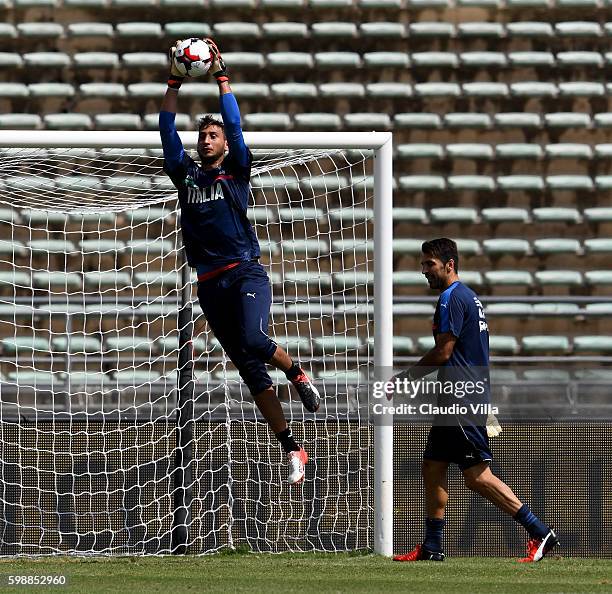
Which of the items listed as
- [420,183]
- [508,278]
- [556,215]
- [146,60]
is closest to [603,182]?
[556,215]

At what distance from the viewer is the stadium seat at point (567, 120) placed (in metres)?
12.7

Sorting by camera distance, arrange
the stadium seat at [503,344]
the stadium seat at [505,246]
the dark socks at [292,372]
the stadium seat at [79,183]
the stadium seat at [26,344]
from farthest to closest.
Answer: the stadium seat at [505,246]
the stadium seat at [503,344]
the stadium seat at [26,344]
the stadium seat at [79,183]
the dark socks at [292,372]

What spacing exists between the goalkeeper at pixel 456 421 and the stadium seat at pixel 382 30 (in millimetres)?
6412

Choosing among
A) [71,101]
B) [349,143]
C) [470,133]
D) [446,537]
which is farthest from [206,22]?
[446,537]

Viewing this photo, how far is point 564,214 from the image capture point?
1252cm

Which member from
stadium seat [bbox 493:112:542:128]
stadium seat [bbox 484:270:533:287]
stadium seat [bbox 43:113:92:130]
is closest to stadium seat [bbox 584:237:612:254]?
stadium seat [bbox 484:270:533:287]

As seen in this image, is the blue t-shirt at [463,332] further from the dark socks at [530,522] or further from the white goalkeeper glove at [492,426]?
the dark socks at [530,522]

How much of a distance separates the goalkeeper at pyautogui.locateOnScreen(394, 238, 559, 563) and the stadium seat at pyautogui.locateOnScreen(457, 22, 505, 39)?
654 centimetres

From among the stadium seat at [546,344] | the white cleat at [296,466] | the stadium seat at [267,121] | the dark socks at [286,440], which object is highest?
the stadium seat at [267,121]

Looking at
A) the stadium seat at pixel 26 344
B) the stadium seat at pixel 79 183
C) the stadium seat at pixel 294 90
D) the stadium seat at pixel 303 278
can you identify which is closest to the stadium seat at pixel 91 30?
the stadium seat at pixel 294 90

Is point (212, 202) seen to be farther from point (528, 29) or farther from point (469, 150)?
point (528, 29)

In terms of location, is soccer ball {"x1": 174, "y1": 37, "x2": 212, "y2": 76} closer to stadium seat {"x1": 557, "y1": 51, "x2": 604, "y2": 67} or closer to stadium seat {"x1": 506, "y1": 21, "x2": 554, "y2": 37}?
stadium seat {"x1": 506, "y1": 21, "x2": 554, "y2": 37}

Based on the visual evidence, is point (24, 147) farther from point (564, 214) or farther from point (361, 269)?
point (564, 214)

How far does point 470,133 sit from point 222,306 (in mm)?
6740
